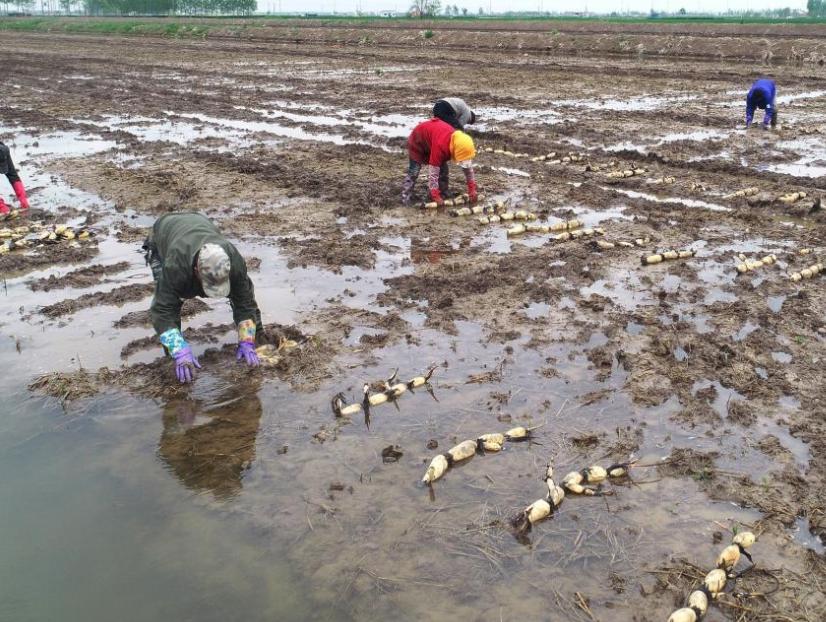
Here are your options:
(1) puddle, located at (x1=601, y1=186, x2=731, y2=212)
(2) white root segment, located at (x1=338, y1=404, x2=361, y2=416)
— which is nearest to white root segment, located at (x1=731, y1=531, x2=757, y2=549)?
(2) white root segment, located at (x1=338, y1=404, x2=361, y2=416)

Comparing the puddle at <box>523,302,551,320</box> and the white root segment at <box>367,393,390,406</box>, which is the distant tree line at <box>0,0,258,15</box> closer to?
the puddle at <box>523,302,551,320</box>

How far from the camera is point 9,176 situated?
9.95 m

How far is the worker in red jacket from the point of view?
9.51m

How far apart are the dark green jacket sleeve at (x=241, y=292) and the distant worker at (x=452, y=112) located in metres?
5.43

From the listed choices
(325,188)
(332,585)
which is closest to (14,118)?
(325,188)

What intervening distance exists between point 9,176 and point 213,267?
692cm

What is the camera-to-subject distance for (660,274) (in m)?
7.57

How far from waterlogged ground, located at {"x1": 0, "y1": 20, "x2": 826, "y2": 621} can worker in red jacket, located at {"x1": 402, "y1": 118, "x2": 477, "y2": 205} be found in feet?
1.70

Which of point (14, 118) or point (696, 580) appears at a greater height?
point (14, 118)

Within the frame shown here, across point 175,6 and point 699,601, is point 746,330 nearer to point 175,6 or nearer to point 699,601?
point 699,601

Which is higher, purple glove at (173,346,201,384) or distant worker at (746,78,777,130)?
distant worker at (746,78,777,130)

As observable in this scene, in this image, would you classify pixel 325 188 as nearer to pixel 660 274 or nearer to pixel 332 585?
pixel 660 274

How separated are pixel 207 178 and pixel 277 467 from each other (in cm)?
824

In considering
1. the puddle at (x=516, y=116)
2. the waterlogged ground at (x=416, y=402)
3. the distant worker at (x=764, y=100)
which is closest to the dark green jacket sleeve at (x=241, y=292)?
the waterlogged ground at (x=416, y=402)
